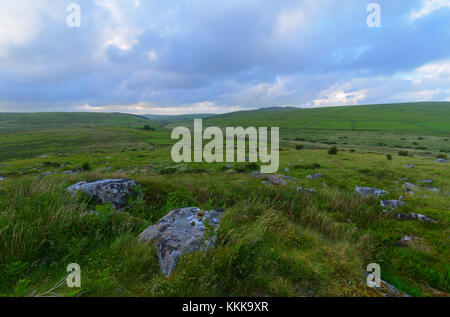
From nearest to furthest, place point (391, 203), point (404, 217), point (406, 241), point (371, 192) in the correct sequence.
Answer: point (406, 241)
point (404, 217)
point (391, 203)
point (371, 192)

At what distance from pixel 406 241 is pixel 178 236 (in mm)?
7042

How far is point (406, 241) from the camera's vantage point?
5648 millimetres

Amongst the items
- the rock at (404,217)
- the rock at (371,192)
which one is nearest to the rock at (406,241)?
the rock at (404,217)

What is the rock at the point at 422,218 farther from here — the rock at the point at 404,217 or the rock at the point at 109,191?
the rock at the point at 109,191

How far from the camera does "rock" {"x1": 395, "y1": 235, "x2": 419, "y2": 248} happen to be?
5.51 metres

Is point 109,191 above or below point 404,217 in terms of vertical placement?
above

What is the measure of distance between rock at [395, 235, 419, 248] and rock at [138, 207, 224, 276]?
19.0 ft

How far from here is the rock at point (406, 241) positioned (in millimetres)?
5512

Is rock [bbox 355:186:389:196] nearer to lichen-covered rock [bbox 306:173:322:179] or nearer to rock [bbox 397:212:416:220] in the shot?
rock [bbox 397:212:416:220]

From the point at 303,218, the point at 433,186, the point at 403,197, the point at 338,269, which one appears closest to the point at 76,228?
the point at 338,269

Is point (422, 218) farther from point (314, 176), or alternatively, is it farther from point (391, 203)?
point (314, 176)
